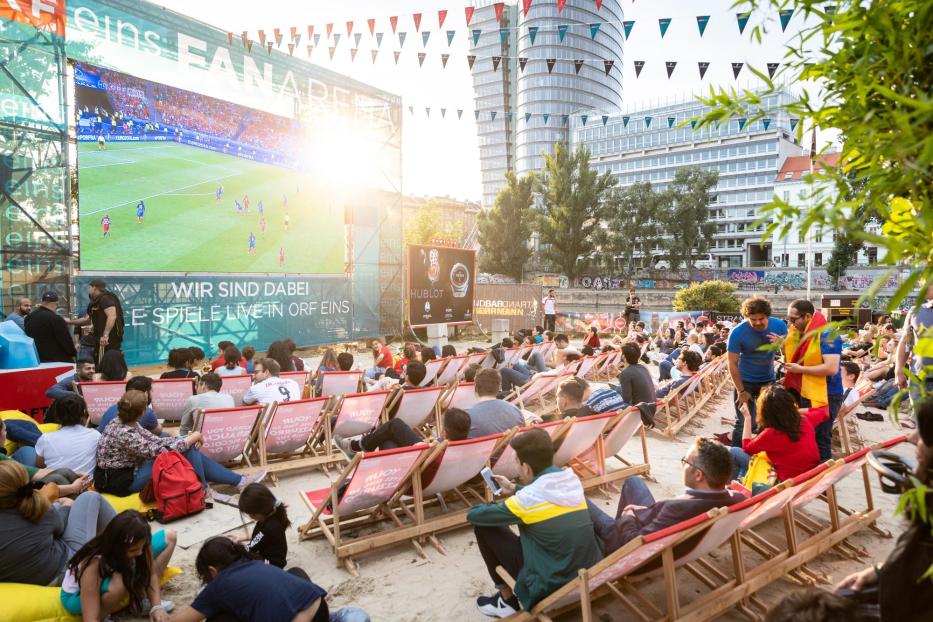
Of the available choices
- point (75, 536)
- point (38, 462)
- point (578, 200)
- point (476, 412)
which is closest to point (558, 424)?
point (476, 412)

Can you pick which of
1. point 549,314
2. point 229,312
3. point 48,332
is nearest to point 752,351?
point 48,332

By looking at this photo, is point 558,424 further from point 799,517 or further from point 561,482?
point 799,517

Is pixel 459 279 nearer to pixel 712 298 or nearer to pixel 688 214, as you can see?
pixel 712 298

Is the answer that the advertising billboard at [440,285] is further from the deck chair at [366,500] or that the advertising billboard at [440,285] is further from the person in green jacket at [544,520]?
the person in green jacket at [544,520]

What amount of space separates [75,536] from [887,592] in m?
3.88

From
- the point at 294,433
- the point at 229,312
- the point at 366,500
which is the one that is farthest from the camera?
the point at 229,312

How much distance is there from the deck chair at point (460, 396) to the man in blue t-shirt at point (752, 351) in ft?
9.26

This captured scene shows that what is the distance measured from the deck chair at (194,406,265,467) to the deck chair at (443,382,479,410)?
7.18 ft

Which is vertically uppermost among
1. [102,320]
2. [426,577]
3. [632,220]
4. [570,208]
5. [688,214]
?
[688,214]

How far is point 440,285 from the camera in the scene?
15.9 meters

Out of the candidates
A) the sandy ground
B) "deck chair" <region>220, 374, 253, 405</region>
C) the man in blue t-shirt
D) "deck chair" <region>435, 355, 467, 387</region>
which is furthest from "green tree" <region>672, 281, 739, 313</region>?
"deck chair" <region>220, 374, 253, 405</region>

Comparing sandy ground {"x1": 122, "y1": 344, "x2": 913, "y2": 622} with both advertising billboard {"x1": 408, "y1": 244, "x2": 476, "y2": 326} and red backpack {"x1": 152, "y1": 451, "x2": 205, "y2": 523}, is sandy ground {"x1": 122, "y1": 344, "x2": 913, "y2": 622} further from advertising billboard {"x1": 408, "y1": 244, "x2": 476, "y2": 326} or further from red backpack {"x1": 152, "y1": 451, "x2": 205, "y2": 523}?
advertising billboard {"x1": 408, "y1": 244, "x2": 476, "y2": 326}

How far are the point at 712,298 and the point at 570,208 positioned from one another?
61.1 ft

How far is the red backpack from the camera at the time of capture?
4188 mm
